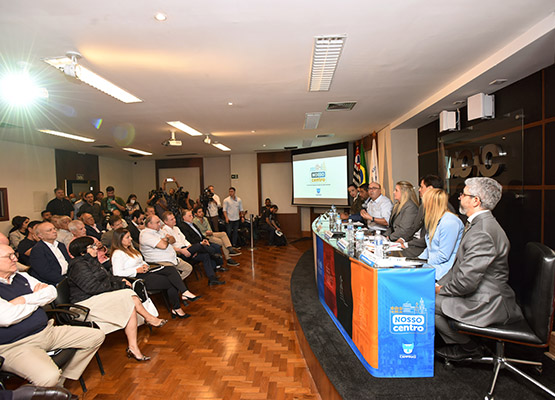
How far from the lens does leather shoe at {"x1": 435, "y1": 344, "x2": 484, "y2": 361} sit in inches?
90.0

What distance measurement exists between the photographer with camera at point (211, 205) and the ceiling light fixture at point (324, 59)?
6.16 metres

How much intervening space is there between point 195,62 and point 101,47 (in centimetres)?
79

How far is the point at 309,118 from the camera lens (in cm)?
560

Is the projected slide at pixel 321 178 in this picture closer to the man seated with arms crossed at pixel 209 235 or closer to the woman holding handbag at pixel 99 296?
the man seated with arms crossed at pixel 209 235

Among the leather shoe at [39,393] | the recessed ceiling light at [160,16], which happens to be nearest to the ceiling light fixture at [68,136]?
the recessed ceiling light at [160,16]

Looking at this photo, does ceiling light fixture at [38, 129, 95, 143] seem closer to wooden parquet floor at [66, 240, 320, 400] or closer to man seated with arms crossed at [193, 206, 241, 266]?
man seated with arms crossed at [193, 206, 241, 266]

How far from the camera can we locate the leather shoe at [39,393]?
194cm

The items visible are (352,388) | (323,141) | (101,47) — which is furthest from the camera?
(323,141)

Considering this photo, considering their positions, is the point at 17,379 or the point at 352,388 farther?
the point at 17,379

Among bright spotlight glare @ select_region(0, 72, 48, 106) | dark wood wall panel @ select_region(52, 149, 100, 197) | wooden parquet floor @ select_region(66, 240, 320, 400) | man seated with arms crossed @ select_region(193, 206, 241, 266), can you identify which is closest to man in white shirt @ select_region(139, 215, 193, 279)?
wooden parquet floor @ select_region(66, 240, 320, 400)

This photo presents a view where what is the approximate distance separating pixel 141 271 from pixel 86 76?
2.24 metres

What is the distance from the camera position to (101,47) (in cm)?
262

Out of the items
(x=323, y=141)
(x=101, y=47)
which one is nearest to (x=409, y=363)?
(x=101, y=47)

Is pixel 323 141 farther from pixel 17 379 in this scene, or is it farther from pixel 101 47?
pixel 17 379
